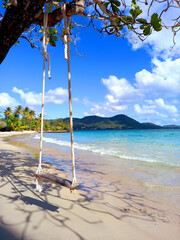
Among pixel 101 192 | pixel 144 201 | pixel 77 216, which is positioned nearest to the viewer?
pixel 77 216

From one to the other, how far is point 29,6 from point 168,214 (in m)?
3.53

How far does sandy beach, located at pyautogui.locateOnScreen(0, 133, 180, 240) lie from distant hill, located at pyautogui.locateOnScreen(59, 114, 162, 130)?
14552cm

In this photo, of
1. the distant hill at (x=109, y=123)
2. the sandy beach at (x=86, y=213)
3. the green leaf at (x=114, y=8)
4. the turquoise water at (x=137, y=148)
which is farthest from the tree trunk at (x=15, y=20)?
the distant hill at (x=109, y=123)

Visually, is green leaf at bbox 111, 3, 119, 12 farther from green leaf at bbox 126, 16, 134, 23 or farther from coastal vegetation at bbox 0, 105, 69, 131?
coastal vegetation at bbox 0, 105, 69, 131

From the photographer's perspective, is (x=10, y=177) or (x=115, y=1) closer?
(x=115, y=1)

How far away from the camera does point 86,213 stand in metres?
2.57

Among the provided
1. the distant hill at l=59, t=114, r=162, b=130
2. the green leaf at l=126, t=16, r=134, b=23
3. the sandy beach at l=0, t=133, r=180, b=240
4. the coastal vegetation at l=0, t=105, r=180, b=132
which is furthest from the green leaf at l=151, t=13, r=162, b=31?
the distant hill at l=59, t=114, r=162, b=130

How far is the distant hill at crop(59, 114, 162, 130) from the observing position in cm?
15475

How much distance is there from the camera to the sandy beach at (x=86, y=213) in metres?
2.03

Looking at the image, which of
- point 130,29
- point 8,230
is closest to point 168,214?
point 8,230

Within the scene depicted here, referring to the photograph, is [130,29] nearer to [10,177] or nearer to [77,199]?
[77,199]

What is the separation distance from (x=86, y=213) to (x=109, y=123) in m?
166

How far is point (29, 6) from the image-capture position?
2010 mm

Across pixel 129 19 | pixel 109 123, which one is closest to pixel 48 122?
pixel 109 123
